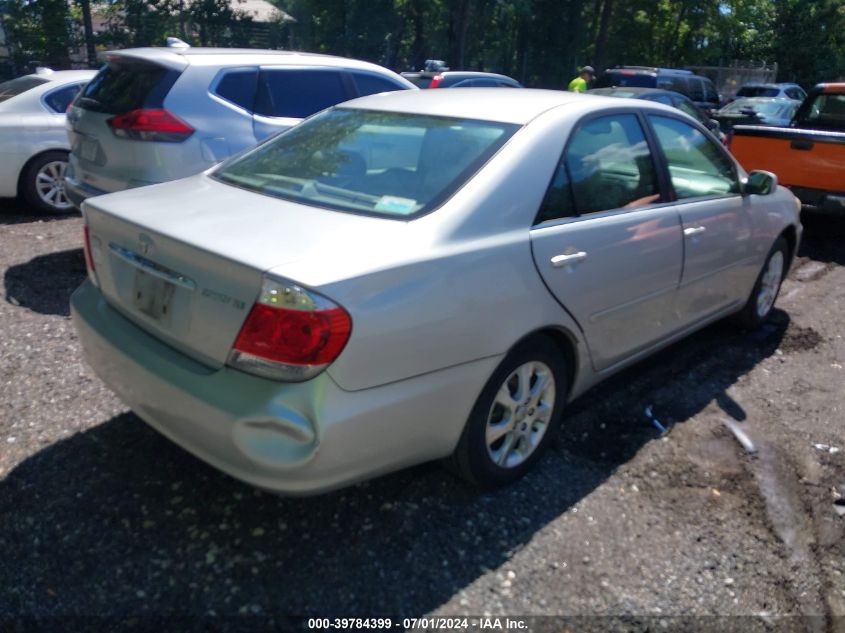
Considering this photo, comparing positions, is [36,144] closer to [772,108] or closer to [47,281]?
[47,281]

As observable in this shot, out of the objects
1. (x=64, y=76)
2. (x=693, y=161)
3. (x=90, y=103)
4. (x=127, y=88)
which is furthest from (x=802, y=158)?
(x=64, y=76)

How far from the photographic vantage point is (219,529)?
3092mm

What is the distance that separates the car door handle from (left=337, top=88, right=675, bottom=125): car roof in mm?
629

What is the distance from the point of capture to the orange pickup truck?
7.87 metres

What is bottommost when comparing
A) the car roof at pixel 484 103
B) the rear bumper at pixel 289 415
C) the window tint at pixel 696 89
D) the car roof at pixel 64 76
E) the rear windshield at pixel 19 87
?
the window tint at pixel 696 89

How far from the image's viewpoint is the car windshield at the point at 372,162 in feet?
10.6

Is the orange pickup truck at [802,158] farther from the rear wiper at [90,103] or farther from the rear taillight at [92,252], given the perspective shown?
the rear taillight at [92,252]

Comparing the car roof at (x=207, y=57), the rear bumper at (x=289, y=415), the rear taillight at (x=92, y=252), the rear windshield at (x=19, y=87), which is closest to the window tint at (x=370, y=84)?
the car roof at (x=207, y=57)

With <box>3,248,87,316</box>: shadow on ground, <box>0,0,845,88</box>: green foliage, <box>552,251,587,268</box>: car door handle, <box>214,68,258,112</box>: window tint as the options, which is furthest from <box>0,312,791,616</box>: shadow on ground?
<box>0,0,845,88</box>: green foliage

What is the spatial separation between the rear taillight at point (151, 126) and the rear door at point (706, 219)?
331 centimetres

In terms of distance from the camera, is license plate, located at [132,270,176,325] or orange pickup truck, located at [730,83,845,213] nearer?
license plate, located at [132,270,176,325]

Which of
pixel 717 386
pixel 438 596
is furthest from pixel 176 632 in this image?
pixel 717 386

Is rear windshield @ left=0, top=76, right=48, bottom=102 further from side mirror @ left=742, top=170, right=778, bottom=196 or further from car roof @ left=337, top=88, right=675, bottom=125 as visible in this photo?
side mirror @ left=742, top=170, right=778, bottom=196

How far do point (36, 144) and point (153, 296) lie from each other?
5.71 m
